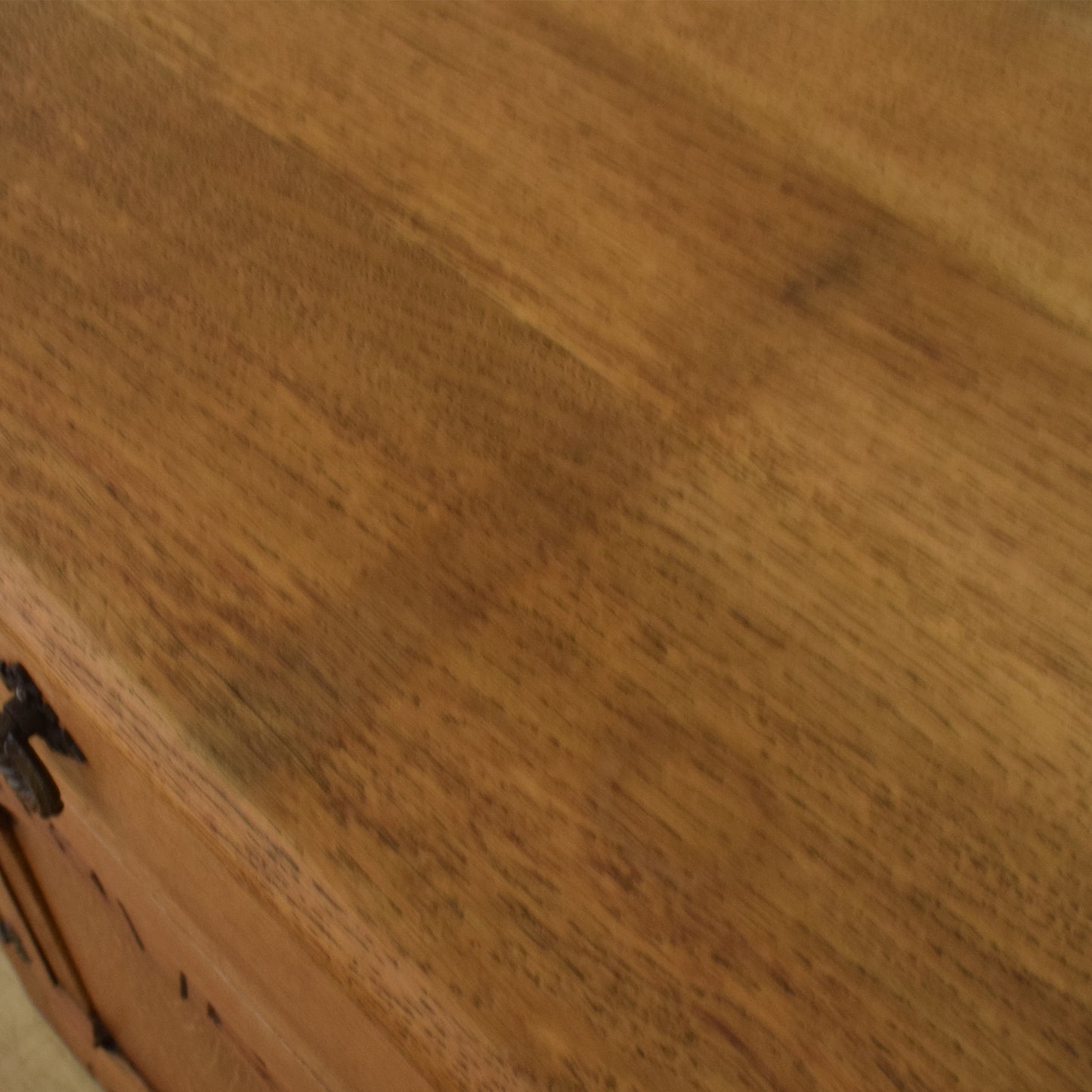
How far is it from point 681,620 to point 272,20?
30 centimetres

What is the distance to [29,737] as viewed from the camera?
380mm

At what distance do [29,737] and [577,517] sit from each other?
0.22 metres

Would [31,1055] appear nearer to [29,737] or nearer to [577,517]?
[29,737]

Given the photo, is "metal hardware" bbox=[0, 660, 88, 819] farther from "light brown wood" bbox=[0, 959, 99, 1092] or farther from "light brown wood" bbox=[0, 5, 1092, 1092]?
"light brown wood" bbox=[0, 959, 99, 1092]

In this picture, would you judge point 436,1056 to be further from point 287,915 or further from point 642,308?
point 642,308

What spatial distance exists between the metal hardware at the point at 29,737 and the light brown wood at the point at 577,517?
21mm

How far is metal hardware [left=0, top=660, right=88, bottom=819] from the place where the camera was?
1.19 ft

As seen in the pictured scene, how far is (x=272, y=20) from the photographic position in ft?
1.39

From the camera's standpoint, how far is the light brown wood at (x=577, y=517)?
0.82 ft

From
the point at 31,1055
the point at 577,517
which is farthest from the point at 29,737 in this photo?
the point at 31,1055

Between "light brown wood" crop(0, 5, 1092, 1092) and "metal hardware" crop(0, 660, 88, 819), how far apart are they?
2 cm

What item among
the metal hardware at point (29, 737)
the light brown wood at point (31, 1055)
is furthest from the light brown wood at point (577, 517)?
the light brown wood at point (31, 1055)

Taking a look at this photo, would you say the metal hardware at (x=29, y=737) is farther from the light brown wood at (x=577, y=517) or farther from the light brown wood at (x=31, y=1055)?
the light brown wood at (x=31, y=1055)

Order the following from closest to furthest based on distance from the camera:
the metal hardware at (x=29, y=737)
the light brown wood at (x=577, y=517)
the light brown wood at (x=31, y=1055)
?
the light brown wood at (x=577, y=517) → the metal hardware at (x=29, y=737) → the light brown wood at (x=31, y=1055)
